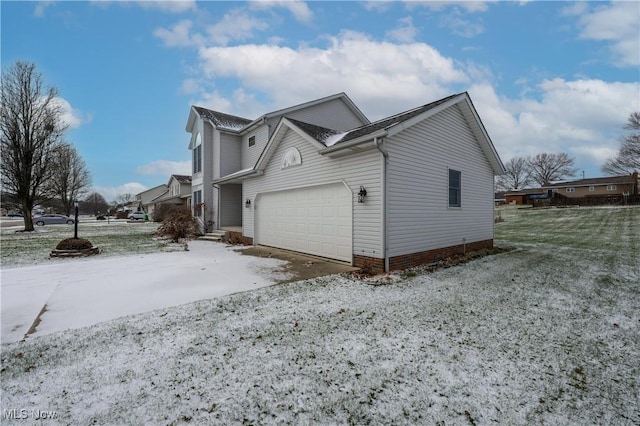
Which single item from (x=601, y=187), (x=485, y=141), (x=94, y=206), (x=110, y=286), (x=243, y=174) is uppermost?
(x=601, y=187)

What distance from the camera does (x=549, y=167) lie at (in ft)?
171

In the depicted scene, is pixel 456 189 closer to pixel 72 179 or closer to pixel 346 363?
pixel 346 363

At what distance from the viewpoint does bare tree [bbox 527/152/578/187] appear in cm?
5075

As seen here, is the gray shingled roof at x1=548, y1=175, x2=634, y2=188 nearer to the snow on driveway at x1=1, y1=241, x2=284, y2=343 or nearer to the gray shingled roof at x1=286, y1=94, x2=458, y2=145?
the gray shingled roof at x1=286, y1=94, x2=458, y2=145

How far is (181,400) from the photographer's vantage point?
8.00 ft

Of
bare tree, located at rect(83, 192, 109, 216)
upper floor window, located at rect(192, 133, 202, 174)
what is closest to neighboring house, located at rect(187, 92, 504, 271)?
upper floor window, located at rect(192, 133, 202, 174)

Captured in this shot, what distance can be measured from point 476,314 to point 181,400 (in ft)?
13.7

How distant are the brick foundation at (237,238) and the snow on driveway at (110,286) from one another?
3.57 m

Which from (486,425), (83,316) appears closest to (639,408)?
(486,425)

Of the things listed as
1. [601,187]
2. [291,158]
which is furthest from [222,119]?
[601,187]

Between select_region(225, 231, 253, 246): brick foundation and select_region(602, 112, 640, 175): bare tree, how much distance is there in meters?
39.8

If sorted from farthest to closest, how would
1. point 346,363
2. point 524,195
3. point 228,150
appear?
1. point 524,195
2. point 228,150
3. point 346,363

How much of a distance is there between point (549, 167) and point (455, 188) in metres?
57.7

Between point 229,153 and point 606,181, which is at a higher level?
point 606,181
